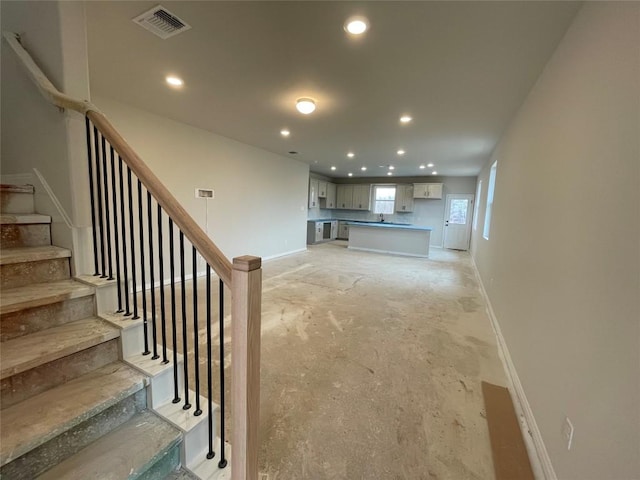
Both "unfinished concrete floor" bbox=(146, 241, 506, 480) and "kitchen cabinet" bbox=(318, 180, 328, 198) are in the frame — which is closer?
"unfinished concrete floor" bbox=(146, 241, 506, 480)

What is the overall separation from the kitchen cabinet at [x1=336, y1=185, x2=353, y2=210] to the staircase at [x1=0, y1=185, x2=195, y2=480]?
1001cm

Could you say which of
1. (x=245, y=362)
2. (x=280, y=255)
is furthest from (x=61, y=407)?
(x=280, y=255)

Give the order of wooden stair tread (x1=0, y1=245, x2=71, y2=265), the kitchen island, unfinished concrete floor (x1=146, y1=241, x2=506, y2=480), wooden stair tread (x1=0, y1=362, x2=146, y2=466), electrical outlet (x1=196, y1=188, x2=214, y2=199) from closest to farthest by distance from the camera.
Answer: wooden stair tread (x1=0, y1=362, x2=146, y2=466) < wooden stair tread (x1=0, y1=245, x2=71, y2=265) < unfinished concrete floor (x1=146, y1=241, x2=506, y2=480) < electrical outlet (x1=196, y1=188, x2=214, y2=199) < the kitchen island

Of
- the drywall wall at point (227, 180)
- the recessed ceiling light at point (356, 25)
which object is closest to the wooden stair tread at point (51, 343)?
the recessed ceiling light at point (356, 25)

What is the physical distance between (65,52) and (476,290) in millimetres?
5651

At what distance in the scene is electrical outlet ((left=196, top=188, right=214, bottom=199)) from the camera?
451 cm

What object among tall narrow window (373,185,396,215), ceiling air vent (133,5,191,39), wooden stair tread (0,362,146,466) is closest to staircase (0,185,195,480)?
wooden stair tread (0,362,146,466)

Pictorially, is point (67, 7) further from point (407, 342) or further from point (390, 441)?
point (407, 342)

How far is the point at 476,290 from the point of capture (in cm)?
465

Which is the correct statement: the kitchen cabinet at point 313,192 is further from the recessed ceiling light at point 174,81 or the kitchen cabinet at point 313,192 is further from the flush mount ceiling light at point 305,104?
the recessed ceiling light at point 174,81

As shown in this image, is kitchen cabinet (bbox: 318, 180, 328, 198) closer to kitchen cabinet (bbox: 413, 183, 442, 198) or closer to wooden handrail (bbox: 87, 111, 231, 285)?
kitchen cabinet (bbox: 413, 183, 442, 198)

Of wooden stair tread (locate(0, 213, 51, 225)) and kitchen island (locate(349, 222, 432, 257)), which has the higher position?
wooden stair tread (locate(0, 213, 51, 225))

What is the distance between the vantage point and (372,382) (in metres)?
2.09

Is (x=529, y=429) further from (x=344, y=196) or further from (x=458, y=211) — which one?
(x=344, y=196)
